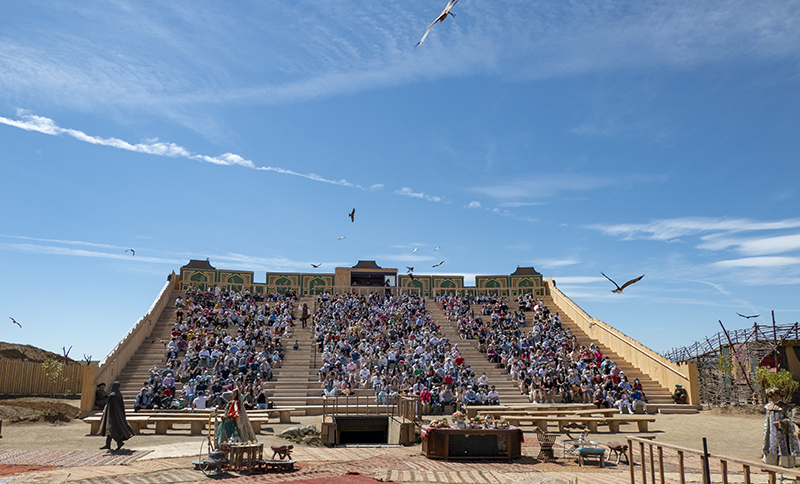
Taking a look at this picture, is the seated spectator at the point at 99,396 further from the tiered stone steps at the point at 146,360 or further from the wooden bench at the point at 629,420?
the wooden bench at the point at 629,420

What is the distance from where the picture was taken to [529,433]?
1628 centimetres

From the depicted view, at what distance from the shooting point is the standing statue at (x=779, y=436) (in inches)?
409

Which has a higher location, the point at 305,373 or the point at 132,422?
the point at 305,373

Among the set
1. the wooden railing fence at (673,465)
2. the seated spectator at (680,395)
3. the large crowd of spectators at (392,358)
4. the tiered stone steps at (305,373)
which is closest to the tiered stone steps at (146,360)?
the tiered stone steps at (305,373)

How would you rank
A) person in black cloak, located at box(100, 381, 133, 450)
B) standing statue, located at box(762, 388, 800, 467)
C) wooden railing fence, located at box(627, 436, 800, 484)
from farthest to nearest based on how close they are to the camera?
person in black cloak, located at box(100, 381, 133, 450) → standing statue, located at box(762, 388, 800, 467) → wooden railing fence, located at box(627, 436, 800, 484)

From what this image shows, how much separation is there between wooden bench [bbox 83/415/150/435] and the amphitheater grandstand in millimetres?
3474

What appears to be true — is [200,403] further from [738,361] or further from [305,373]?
[738,361]

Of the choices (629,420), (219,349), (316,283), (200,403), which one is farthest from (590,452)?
(316,283)

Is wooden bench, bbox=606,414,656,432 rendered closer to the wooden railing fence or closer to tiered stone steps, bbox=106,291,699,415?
the wooden railing fence

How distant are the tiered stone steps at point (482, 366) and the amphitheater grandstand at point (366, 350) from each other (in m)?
0.08

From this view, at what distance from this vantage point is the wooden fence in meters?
28.6

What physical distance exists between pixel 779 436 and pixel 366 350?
1815 centimetres

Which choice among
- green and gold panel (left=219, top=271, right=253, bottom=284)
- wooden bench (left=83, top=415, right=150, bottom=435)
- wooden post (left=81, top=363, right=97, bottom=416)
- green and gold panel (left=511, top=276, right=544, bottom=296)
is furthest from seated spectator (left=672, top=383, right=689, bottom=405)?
green and gold panel (left=219, top=271, right=253, bottom=284)

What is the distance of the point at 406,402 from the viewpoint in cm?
1619
